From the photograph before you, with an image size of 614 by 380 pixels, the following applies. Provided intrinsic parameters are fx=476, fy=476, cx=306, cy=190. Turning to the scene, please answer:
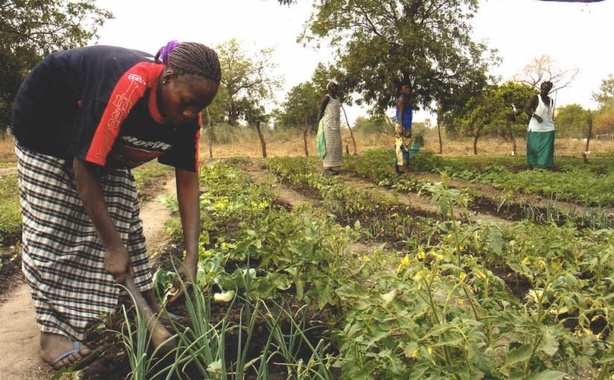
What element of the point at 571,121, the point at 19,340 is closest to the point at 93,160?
the point at 19,340

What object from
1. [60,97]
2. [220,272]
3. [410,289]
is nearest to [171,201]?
[220,272]

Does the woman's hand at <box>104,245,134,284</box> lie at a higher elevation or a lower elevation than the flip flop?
higher

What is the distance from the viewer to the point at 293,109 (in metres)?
26.0

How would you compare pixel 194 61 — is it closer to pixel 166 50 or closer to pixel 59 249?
pixel 166 50

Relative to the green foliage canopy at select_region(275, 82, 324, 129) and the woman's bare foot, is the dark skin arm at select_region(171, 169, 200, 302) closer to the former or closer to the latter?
the woman's bare foot

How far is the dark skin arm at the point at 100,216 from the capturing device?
177 cm

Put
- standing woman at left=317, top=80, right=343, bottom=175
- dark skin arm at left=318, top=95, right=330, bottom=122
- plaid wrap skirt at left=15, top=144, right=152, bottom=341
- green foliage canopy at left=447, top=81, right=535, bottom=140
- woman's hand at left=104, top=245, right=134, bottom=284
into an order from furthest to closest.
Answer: green foliage canopy at left=447, top=81, right=535, bottom=140, standing woman at left=317, top=80, right=343, bottom=175, dark skin arm at left=318, top=95, right=330, bottom=122, plaid wrap skirt at left=15, top=144, right=152, bottom=341, woman's hand at left=104, top=245, right=134, bottom=284

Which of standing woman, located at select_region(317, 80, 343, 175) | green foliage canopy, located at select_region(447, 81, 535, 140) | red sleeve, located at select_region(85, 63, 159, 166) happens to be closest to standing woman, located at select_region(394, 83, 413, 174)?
standing woman, located at select_region(317, 80, 343, 175)

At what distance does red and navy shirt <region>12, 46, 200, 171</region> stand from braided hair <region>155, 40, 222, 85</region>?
0.12 metres

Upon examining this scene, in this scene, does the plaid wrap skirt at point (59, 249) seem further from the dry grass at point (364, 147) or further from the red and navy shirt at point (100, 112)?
the dry grass at point (364, 147)

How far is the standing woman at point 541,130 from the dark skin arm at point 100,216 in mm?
8717

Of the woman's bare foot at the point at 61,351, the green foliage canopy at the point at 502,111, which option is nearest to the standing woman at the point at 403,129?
the woman's bare foot at the point at 61,351

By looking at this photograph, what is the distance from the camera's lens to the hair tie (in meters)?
1.87

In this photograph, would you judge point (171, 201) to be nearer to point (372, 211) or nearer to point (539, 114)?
point (372, 211)
